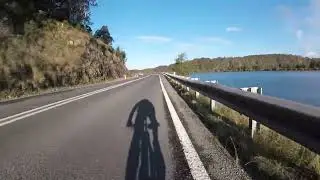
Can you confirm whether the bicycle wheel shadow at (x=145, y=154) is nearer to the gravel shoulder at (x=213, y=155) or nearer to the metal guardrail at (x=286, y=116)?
the gravel shoulder at (x=213, y=155)

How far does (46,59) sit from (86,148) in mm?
27694

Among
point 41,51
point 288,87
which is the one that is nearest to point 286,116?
point 41,51

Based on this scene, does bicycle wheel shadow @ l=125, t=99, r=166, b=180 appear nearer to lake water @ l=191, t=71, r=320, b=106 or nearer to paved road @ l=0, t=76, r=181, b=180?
paved road @ l=0, t=76, r=181, b=180

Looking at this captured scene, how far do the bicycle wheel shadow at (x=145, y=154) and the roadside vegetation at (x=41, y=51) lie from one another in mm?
14421

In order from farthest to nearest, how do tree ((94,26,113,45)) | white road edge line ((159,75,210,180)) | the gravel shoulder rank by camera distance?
1. tree ((94,26,113,45))
2. the gravel shoulder
3. white road edge line ((159,75,210,180))

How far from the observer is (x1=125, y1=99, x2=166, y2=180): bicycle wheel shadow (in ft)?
18.8

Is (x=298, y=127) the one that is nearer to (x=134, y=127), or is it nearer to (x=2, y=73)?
(x=134, y=127)

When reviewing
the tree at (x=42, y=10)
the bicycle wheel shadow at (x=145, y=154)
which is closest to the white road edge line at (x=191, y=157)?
the bicycle wheel shadow at (x=145, y=154)

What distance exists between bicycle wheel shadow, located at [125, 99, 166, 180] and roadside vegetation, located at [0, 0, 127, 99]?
14421mm

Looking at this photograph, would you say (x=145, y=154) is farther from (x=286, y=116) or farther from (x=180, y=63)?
(x=180, y=63)

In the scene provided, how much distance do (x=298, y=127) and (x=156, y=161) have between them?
2.03 metres

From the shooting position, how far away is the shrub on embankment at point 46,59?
27.8 meters

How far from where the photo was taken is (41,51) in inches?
1378

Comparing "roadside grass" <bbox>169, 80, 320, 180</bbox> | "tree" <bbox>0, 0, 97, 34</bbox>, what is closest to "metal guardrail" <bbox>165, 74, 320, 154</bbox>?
"roadside grass" <bbox>169, 80, 320, 180</bbox>
